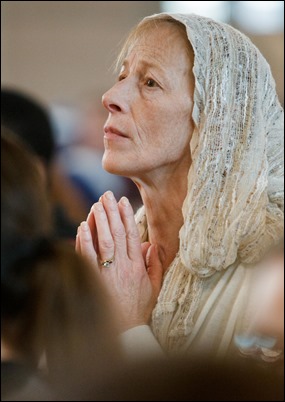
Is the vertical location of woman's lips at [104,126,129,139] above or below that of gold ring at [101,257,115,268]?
above

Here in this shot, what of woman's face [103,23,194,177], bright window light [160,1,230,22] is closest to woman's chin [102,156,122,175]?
woman's face [103,23,194,177]

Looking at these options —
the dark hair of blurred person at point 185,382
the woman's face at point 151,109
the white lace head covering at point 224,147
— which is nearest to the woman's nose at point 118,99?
the woman's face at point 151,109

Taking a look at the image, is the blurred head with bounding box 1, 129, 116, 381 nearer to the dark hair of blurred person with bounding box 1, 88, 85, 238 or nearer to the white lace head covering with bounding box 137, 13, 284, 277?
the dark hair of blurred person with bounding box 1, 88, 85, 238

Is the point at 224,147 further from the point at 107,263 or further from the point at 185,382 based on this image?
the point at 185,382

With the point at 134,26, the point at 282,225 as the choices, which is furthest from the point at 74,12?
the point at 282,225

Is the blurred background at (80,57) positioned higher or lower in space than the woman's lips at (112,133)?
higher

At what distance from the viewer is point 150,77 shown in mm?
1070

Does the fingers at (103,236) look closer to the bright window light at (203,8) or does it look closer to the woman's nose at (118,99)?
the woman's nose at (118,99)

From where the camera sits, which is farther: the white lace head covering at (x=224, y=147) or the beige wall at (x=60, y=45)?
the beige wall at (x=60, y=45)

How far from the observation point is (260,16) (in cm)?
121

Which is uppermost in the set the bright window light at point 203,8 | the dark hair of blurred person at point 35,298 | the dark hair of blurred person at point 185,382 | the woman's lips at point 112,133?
the bright window light at point 203,8

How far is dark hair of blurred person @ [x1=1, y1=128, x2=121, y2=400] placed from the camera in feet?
3.50

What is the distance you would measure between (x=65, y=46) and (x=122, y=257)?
1.22ft

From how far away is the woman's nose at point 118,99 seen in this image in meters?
1.08
